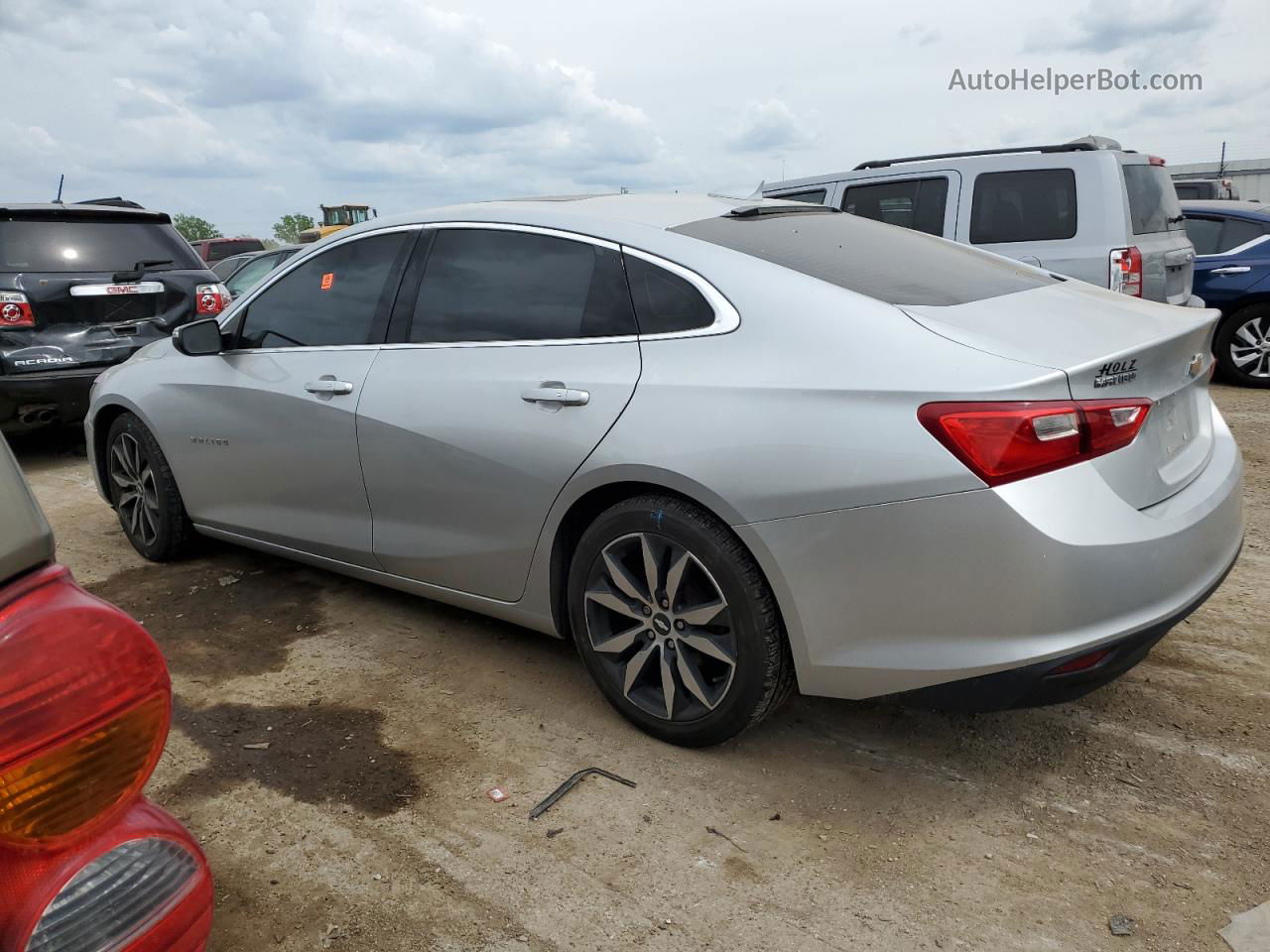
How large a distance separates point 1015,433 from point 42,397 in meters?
6.33

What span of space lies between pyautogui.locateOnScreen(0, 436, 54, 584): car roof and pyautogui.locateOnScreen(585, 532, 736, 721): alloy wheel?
5.75 ft

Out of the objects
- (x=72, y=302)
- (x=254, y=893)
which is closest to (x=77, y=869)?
(x=254, y=893)

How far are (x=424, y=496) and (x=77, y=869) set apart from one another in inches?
89.4

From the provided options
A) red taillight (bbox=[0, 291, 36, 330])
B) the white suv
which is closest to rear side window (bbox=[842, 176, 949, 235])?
the white suv

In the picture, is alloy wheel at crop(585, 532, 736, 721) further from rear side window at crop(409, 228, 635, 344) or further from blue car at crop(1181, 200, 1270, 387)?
blue car at crop(1181, 200, 1270, 387)

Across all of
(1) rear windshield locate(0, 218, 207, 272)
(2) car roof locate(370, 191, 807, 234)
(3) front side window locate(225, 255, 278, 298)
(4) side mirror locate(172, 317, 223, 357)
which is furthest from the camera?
(3) front side window locate(225, 255, 278, 298)

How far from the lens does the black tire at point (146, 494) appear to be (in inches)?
179

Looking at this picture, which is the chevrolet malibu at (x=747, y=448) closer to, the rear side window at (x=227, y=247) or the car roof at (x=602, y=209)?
the car roof at (x=602, y=209)

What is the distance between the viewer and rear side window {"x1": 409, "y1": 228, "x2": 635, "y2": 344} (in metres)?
3.06

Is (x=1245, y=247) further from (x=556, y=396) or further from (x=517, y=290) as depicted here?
(x=556, y=396)

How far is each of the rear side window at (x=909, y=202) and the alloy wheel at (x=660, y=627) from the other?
5234 mm

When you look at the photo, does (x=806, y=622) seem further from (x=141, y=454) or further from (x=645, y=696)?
→ (x=141, y=454)

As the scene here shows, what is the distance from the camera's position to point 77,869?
1.17 meters

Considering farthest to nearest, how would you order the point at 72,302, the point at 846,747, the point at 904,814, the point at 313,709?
1. the point at 72,302
2. the point at 313,709
3. the point at 846,747
4. the point at 904,814
